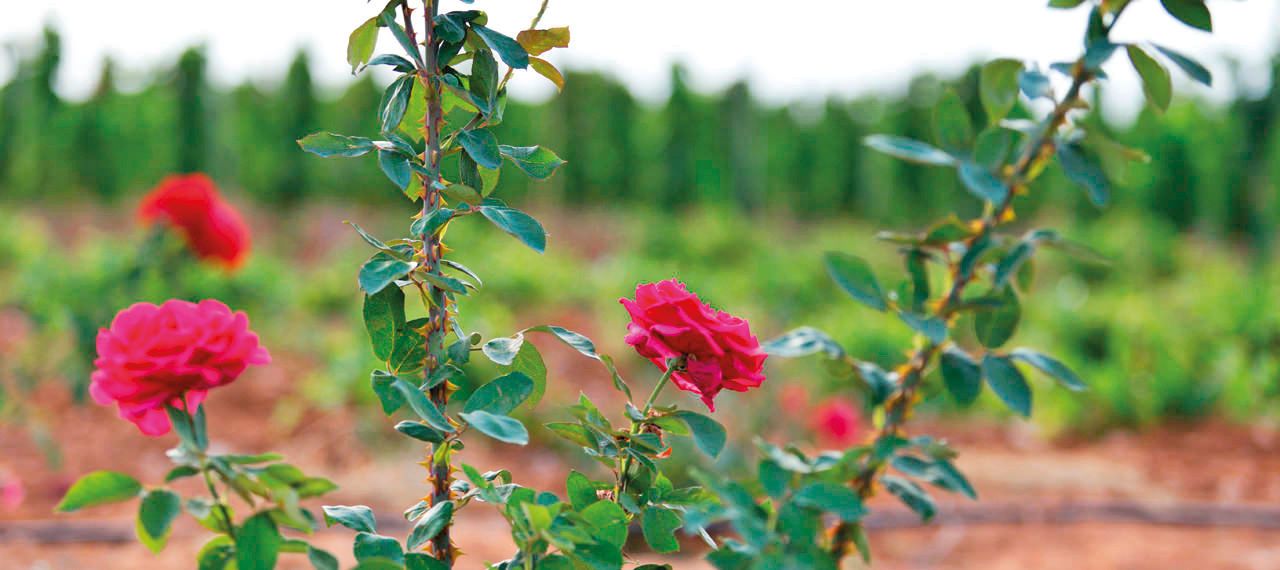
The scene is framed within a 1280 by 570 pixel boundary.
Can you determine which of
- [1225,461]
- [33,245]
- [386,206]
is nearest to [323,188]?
[386,206]

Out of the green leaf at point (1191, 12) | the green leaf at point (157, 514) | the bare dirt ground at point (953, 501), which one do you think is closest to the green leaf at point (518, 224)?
the green leaf at point (157, 514)

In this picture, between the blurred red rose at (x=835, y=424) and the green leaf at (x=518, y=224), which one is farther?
the blurred red rose at (x=835, y=424)

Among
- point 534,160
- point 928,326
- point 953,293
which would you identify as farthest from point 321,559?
point 953,293

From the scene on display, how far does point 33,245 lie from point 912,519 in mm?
8112

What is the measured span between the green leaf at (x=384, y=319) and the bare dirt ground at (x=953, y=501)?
3.84 ft

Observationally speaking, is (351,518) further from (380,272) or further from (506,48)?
(506,48)

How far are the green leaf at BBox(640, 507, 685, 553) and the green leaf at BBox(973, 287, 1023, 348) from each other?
0.44 metres

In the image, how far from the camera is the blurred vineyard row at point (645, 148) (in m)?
10.4

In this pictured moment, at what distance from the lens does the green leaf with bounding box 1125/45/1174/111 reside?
1040mm

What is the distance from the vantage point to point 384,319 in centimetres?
94

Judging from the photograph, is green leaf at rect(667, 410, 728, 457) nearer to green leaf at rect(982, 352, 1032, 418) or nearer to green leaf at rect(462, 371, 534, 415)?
green leaf at rect(462, 371, 534, 415)

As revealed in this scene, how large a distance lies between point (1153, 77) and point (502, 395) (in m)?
0.80

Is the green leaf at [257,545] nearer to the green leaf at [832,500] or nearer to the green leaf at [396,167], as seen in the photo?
the green leaf at [396,167]

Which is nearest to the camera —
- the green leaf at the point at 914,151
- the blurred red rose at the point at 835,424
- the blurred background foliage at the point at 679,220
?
the green leaf at the point at 914,151
